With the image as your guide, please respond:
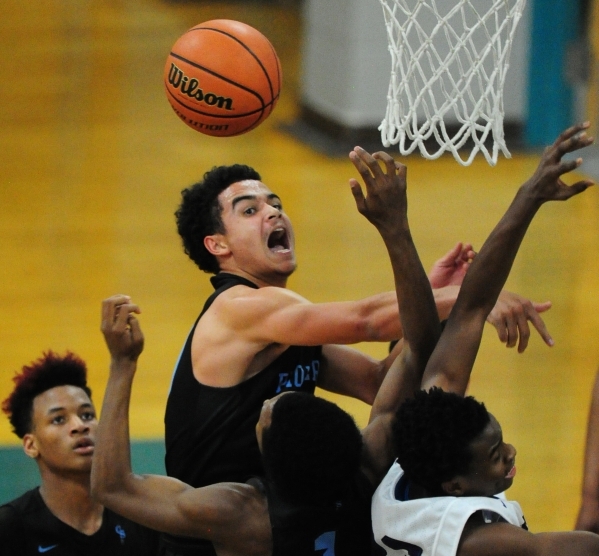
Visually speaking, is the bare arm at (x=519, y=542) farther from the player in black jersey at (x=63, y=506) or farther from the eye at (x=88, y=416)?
the eye at (x=88, y=416)

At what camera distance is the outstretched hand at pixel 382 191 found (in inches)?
110

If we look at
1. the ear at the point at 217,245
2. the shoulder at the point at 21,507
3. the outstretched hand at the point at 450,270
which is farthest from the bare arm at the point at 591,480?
the shoulder at the point at 21,507

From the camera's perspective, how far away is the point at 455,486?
270 cm

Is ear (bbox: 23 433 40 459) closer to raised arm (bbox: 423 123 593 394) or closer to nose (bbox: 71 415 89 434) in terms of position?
nose (bbox: 71 415 89 434)

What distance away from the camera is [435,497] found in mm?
2707

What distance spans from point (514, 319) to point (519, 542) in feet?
2.35

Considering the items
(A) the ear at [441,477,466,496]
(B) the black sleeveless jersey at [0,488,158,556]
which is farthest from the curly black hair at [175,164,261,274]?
(A) the ear at [441,477,466,496]

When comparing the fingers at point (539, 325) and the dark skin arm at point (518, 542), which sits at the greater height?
the fingers at point (539, 325)

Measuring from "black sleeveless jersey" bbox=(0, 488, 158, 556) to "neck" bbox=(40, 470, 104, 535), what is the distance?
0.02 metres

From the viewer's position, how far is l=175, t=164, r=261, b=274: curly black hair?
3.87 metres

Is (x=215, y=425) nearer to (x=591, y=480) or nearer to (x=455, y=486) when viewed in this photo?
(x=455, y=486)

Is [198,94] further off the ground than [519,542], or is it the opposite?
[198,94]

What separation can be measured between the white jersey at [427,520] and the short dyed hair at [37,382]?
1.58m

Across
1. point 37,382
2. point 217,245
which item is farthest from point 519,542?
point 37,382
